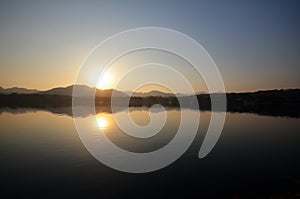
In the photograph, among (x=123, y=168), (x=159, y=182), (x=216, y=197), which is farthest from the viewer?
(x=123, y=168)

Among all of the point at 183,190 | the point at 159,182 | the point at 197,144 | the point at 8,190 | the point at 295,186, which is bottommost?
the point at 295,186

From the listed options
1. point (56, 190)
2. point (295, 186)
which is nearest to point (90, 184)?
point (56, 190)

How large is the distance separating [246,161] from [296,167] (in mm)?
5032

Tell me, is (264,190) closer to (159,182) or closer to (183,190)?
(183,190)

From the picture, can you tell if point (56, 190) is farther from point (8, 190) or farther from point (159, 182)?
point (159, 182)

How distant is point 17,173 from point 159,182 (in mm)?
13296

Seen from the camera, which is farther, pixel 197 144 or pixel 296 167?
pixel 197 144

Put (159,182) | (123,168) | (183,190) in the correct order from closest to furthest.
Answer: (183,190) → (159,182) → (123,168)

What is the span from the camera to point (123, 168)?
24.8m

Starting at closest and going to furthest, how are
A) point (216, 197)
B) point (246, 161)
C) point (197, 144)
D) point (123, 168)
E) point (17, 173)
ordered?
point (216, 197) < point (17, 173) < point (123, 168) < point (246, 161) < point (197, 144)

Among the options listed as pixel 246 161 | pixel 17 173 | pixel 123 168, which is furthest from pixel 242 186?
pixel 17 173

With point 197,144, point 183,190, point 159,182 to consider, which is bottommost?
point 183,190

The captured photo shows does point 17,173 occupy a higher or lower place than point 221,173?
higher

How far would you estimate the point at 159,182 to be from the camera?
830 inches
